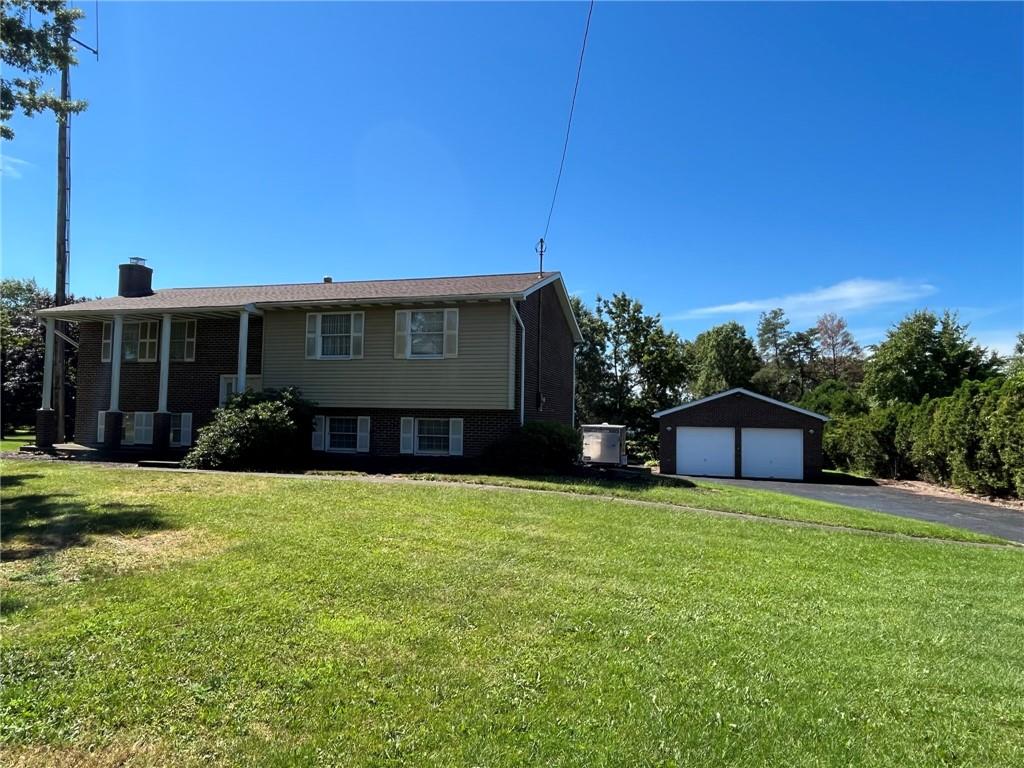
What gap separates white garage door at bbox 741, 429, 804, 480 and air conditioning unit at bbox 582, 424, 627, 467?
535 cm

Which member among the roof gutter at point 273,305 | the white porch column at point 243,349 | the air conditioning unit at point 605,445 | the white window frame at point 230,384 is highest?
the roof gutter at point 273,305

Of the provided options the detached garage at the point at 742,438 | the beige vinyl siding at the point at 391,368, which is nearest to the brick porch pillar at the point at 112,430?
the beige vinyl siding at the point at 391,368

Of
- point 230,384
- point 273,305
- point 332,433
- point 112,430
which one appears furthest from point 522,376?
point 112,430

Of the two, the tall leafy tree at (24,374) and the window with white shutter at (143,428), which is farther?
the tall leafy tree at (24,374)

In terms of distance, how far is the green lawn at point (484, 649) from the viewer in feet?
9.87

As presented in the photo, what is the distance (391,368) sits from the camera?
16.8 meters

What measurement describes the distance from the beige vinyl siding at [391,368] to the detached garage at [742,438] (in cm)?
1360

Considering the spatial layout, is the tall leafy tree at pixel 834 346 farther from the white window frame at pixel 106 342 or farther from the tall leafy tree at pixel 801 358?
the white window frame at pixel 106 342

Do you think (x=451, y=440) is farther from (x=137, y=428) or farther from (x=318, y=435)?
(x=137, y=428)

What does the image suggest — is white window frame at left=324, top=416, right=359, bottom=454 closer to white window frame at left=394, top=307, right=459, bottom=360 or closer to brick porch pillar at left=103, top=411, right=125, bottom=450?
white window frame at left=394, top=307, right=459, bottom=360

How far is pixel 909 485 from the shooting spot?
2312 centimetres

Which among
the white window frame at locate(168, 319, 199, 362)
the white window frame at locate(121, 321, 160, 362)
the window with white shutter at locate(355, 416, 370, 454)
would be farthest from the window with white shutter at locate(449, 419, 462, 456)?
the white window frame at locate(121, 321, 160, 362)

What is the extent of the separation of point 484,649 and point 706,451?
24761 mm

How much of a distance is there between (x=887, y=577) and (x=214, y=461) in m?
13.6
